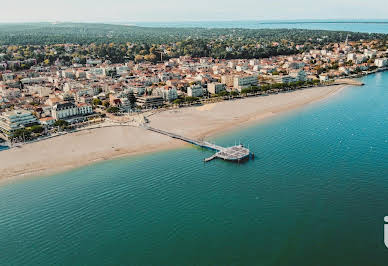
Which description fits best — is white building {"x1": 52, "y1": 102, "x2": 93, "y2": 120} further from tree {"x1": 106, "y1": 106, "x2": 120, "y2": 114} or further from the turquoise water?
the turquoise water

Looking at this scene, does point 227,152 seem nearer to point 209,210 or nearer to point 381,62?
point 209,210

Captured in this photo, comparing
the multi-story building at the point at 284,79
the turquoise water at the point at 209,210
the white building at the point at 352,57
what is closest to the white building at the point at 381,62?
the white building at the point at 352,57

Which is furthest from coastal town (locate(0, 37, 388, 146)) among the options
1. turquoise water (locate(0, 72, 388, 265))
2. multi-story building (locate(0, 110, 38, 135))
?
turquoise water (locate(0, 72, 388, 265))

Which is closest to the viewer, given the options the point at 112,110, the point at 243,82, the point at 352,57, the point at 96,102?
the point at 112,110

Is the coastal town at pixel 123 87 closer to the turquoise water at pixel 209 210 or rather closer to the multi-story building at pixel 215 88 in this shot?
the multi-story building at pixel 215 88

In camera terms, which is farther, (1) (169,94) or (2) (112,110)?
(1) (169,94)

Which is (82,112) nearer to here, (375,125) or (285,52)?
(375,125)

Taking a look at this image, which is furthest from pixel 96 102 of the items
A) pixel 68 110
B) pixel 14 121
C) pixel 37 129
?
pixel 37 129

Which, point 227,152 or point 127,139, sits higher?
point 227,152
